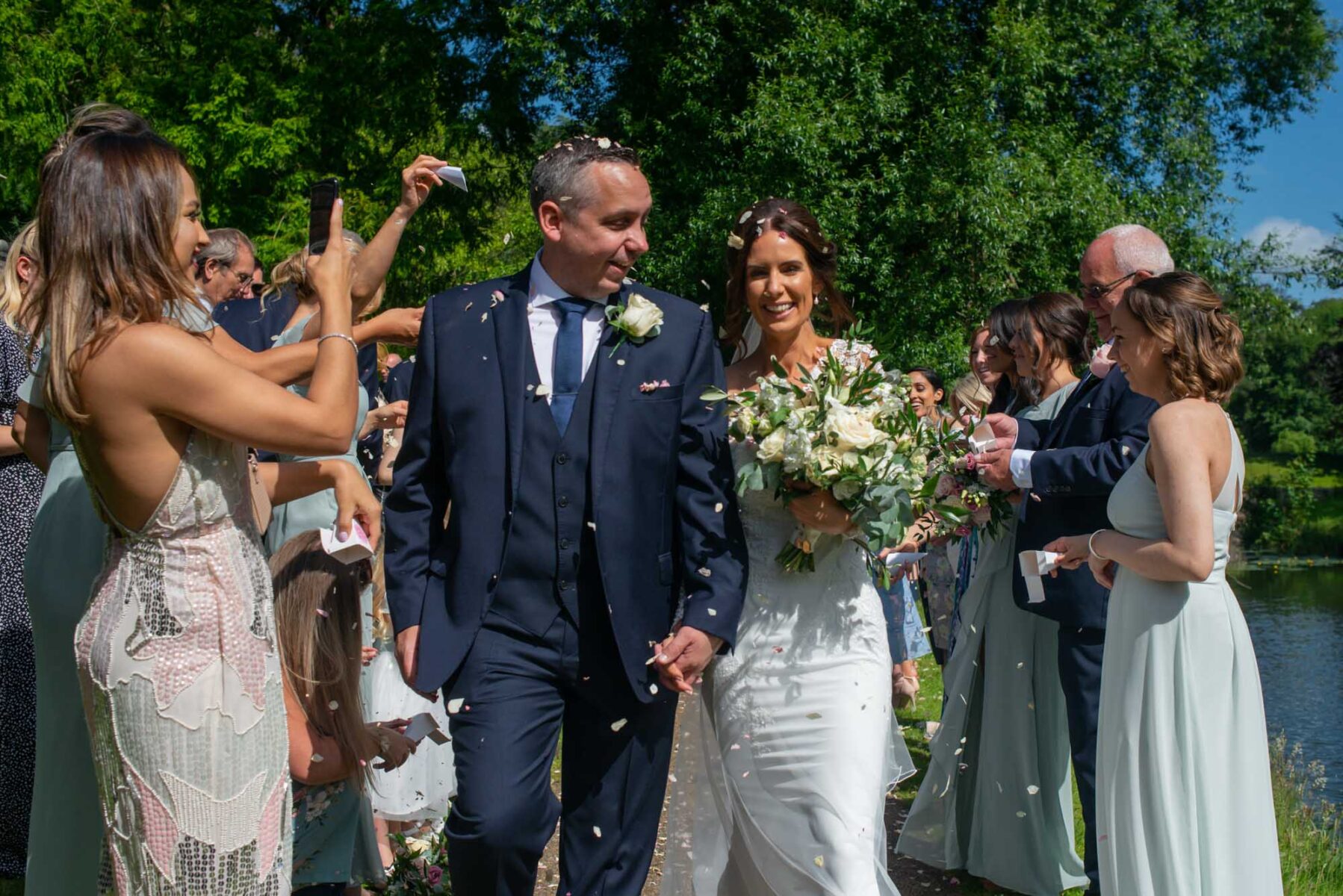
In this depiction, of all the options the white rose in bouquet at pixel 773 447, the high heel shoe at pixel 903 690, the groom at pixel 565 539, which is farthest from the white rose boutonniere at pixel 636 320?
the high heel shoe at pixel 903 690

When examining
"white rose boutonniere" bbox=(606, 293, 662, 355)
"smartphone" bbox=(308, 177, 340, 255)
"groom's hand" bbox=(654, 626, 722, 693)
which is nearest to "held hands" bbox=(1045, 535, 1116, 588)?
"groom's hand" bbox=(654, 626, 722, 693)

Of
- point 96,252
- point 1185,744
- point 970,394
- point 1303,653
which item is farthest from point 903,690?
point 1303,653

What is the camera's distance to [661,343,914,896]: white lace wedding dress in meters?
3.98

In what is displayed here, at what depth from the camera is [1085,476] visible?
4781 mm

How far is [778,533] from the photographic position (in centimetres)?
430

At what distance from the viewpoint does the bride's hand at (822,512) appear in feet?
13.3

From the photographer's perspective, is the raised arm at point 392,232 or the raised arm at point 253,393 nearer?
the raised arm at point 253,393

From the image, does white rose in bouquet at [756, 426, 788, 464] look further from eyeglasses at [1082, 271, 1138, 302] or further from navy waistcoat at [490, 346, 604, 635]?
eyeglasses at [1082, 271, 1138, 302]

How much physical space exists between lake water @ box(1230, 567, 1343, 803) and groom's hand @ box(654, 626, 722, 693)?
23.5 feet

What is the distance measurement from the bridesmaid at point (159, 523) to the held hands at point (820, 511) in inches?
63.9

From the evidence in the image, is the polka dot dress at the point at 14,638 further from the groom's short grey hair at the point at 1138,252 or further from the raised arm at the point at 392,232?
the groom's short grey hair at the point at 1138,252

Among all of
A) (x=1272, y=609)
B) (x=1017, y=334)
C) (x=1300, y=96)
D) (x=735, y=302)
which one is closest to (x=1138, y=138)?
(x=1300, y=96)

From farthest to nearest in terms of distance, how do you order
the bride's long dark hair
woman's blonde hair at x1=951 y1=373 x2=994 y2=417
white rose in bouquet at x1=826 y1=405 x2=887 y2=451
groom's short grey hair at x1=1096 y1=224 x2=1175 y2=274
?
1. woman's blonde hair at x1=951 y1=373 x2=994 y2=417
2. groom's short grey hair at x1=1096 y1=224 x2=1175 y2=274
3. the bride's long dark hair
4. white rose in bouquet at x1=826 y1=405 x2=887 y2=451

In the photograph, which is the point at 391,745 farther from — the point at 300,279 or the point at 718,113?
the point at 718,113
